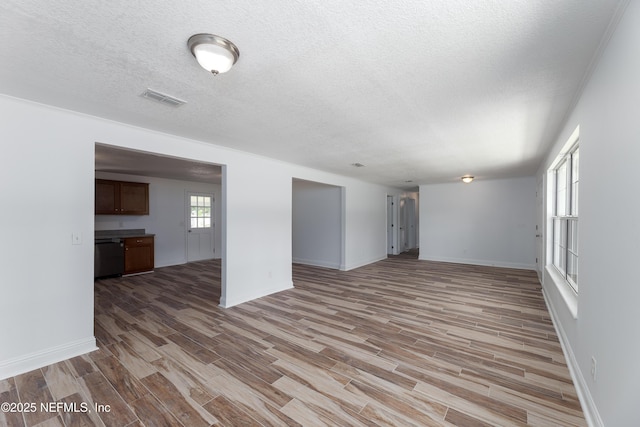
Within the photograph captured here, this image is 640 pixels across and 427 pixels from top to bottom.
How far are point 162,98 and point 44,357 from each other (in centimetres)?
261

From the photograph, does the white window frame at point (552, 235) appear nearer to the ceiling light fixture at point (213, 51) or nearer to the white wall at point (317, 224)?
the ceiling light fixture at point (213, 51)

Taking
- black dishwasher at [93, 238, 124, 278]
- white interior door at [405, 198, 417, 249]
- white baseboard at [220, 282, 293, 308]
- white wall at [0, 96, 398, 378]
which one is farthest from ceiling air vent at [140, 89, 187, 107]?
white interior door at [405, 198, 417, 249]

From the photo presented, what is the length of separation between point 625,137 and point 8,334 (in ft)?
15.0

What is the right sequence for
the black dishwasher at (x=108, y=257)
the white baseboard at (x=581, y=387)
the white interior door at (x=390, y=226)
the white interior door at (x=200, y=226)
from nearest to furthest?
the white baseboard at (x=581, y=387) → the black dishwasher at (x=108, y=257) → the white interior door at (x=200, y=226) → the white interior door at (x=390, y=226)

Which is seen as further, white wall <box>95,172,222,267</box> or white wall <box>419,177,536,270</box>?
white wall <box>419,177,536,270</box>

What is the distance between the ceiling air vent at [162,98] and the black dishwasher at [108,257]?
491 cm

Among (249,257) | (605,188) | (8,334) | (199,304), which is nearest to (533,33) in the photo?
(605,188)

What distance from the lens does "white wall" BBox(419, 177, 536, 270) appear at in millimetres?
6902

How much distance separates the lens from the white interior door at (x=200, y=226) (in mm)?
7811

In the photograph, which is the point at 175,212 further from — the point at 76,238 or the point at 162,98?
the point at 162,98

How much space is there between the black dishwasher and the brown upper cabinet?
75cm

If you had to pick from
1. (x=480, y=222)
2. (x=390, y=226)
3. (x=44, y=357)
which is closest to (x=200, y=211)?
(x=44, y=357)

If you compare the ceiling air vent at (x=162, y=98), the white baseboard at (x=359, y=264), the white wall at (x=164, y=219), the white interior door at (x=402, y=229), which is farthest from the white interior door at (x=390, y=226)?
the ceiling air vent at (x=162, y=98)

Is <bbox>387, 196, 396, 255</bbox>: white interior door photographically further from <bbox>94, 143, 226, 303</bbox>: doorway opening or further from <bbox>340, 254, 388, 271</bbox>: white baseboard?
<bbox>94, 143, 226, 303</bbox>: doorway opening
